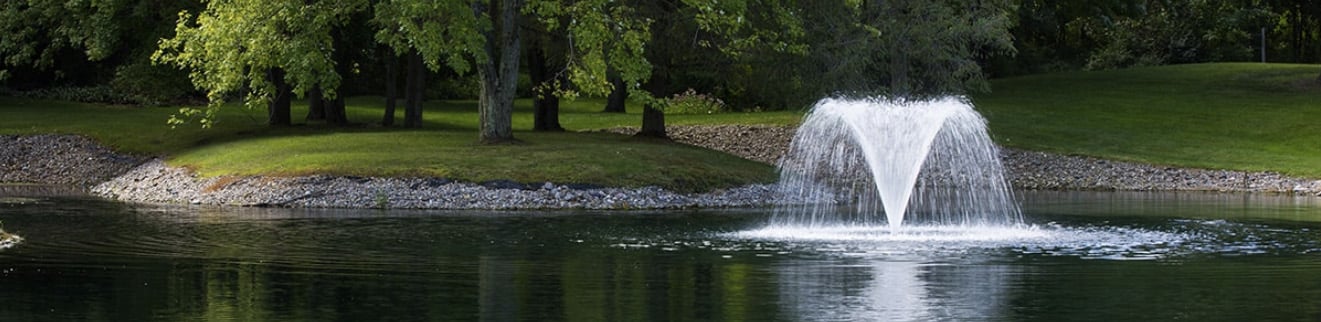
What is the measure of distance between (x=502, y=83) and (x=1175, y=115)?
26.8 meters

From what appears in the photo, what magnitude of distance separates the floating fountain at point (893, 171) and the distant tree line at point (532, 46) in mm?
2001

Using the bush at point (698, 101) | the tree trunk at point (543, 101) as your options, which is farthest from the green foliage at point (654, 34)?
the bush at point (698, 101)

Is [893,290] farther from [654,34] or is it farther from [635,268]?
[654,34]

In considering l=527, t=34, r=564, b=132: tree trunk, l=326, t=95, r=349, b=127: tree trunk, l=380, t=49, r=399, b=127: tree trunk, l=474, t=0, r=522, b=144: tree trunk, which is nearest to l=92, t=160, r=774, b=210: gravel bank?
l=474, t=0, r=522, b=144: tree trunk

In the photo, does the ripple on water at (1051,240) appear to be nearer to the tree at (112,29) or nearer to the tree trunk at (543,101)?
the tree trunk at (543,101)

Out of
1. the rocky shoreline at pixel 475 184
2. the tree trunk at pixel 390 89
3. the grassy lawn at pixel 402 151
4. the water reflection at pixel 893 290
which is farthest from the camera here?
the tree trunk at pixel 390 89

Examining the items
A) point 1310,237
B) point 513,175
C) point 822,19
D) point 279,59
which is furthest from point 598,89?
point 1310,237

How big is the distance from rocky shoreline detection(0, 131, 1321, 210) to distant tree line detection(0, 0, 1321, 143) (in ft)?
7.20

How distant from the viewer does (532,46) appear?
1852 inches

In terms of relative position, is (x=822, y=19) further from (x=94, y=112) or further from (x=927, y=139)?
(x=94, y=112)

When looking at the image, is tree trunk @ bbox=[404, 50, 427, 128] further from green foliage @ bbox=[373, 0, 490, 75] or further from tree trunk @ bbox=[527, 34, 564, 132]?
green foliage @ bbox=[373, 0, 490, 75]

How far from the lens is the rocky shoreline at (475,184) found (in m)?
34.9

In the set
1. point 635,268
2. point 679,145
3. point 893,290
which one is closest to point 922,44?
point 679,145

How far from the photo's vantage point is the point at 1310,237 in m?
26.6
